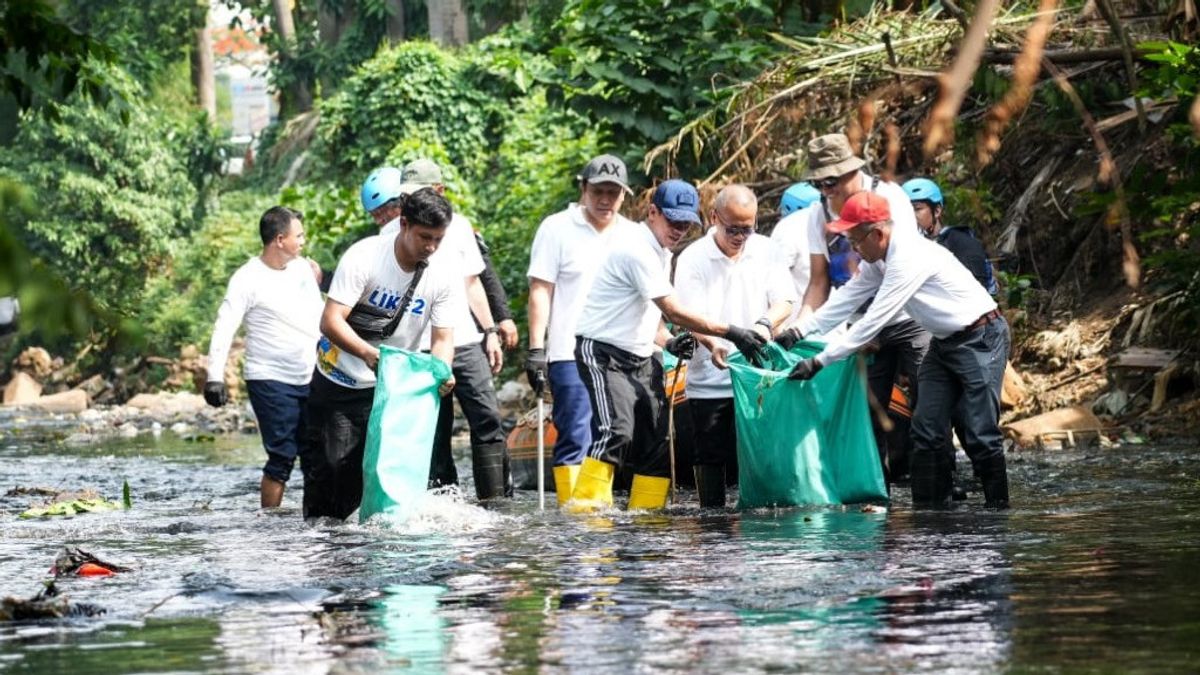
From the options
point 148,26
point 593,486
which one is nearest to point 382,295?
point 593,486

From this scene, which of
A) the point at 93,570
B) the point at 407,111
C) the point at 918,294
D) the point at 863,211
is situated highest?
the point at 407,111

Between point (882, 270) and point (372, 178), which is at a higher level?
point (372, 178)

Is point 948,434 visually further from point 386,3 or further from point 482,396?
point 386,3

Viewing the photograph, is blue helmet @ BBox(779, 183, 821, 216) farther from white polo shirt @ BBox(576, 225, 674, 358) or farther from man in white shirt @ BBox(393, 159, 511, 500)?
white polo shirt @ BBox(576, 225, 674, 358)

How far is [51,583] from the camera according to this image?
7.60m

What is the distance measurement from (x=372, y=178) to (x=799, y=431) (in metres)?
3.03

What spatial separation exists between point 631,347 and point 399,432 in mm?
1462

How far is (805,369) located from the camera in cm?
1006

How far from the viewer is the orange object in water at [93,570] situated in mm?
8602

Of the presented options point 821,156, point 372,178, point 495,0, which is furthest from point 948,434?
point 495,0

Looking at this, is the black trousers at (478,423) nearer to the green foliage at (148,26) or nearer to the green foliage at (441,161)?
the green foliage at (441,161)

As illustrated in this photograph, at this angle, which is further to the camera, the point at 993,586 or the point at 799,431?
the point at 799,431

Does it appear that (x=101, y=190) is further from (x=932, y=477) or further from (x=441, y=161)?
(x=932, y=477)

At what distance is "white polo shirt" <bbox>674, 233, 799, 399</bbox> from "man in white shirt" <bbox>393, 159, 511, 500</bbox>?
4.28 feet
